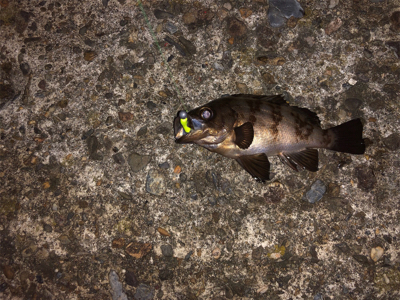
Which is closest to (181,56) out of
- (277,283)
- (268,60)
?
(268,60)

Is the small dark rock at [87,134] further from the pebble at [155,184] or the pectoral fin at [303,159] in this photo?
the pectoral fin at [303,159]

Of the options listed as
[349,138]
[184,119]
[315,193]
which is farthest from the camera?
[315,193]

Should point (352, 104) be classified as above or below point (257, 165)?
above

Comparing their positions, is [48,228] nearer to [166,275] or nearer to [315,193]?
[166,275]

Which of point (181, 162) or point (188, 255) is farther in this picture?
point (181, 162)

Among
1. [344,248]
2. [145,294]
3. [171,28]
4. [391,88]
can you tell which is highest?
[171,28]

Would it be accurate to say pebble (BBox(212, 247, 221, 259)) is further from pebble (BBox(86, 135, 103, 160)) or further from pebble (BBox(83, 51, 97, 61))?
pebble (BBox(83, 51, 97, 61))

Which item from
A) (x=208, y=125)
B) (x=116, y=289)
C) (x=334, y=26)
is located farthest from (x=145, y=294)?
(x=334, y=26)

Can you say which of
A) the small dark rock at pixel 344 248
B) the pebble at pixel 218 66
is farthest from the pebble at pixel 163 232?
the pebble at pixel 218 66
